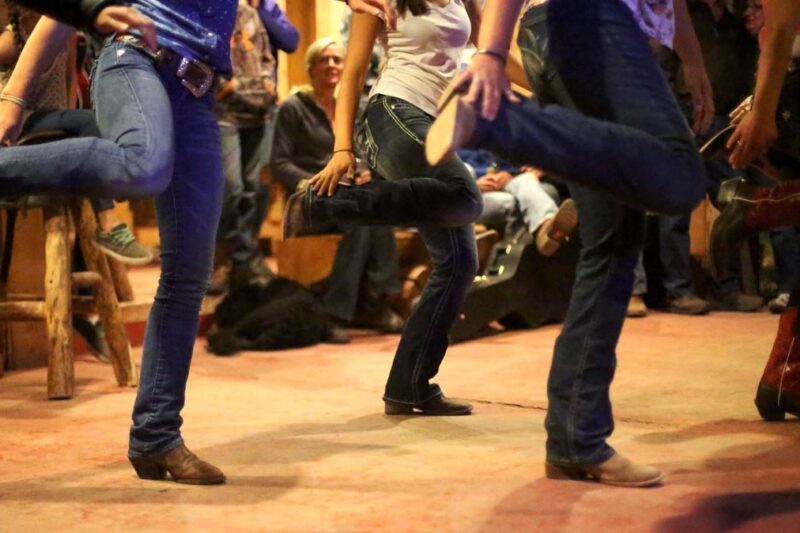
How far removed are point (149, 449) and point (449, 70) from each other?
1415 mm

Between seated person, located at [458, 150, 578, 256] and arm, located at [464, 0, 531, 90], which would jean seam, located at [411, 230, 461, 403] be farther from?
seated person, located at [458, 150, 578, 256]

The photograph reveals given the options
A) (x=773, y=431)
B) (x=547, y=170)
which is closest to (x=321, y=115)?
(x=773, y=431)

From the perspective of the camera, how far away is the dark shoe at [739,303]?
6266 millimetres

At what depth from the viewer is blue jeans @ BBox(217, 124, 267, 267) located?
20.6 feet

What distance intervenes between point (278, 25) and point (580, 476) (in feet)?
7.84

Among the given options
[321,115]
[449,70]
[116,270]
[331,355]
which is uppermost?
[449,70]

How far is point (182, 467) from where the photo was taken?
107 inches

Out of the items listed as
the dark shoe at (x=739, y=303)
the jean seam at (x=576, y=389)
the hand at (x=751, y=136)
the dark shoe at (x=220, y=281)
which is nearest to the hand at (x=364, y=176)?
the dark shoe at (x=220, y=281)

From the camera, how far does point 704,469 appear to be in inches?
109

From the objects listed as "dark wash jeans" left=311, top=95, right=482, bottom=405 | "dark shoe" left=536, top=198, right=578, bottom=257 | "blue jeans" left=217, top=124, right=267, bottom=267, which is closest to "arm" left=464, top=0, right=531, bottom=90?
"dark wash jeans" left=311, top=95, right=482, bottom=405

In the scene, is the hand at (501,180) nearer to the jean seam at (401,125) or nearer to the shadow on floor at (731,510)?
the jean seam at (401,125)

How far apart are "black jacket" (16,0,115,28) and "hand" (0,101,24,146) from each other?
436 mm

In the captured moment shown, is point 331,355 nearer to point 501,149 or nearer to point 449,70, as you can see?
point 449,70

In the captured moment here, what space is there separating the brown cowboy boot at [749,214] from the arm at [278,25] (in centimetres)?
161
